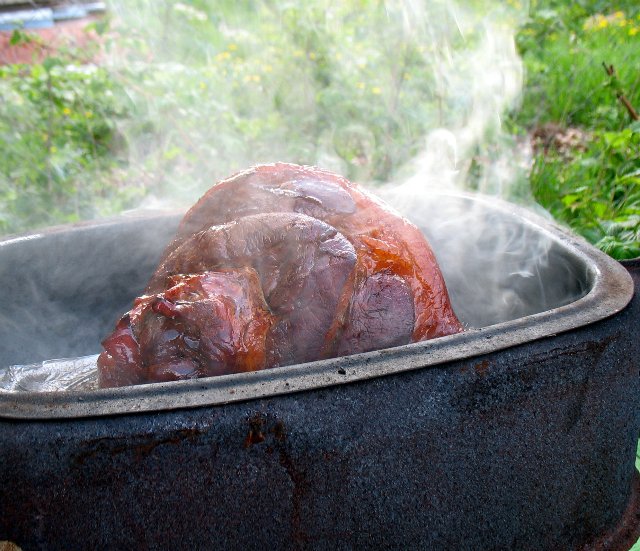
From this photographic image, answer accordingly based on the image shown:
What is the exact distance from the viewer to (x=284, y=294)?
1.82 metres

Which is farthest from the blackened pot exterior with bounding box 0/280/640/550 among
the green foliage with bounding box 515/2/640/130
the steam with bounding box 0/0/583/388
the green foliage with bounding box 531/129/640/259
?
the green foliage with bounding box 515/2/640/130

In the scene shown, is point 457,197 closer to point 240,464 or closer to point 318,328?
point 318,328

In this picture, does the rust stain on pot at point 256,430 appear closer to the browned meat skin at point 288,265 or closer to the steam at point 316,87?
the browned meat skin at point 288,265

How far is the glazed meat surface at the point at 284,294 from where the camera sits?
5.52 feet

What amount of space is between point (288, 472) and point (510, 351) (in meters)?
0.57

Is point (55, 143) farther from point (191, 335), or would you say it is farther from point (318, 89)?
point (191, 335)

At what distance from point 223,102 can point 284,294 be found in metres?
3.97

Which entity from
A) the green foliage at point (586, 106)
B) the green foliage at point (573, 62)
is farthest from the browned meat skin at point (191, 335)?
the green foliage at point (573, 62)

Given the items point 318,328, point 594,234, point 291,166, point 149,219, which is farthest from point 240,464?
point 594,234

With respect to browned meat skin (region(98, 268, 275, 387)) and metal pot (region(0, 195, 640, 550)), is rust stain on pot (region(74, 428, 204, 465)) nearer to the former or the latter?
metal pot (region(0, 195, 640, 550))

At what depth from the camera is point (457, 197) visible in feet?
8.86

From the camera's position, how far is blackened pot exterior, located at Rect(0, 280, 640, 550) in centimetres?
138

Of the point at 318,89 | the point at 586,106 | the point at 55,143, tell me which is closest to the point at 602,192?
the point at 318,89

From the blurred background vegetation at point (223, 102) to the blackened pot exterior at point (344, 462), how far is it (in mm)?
3467
